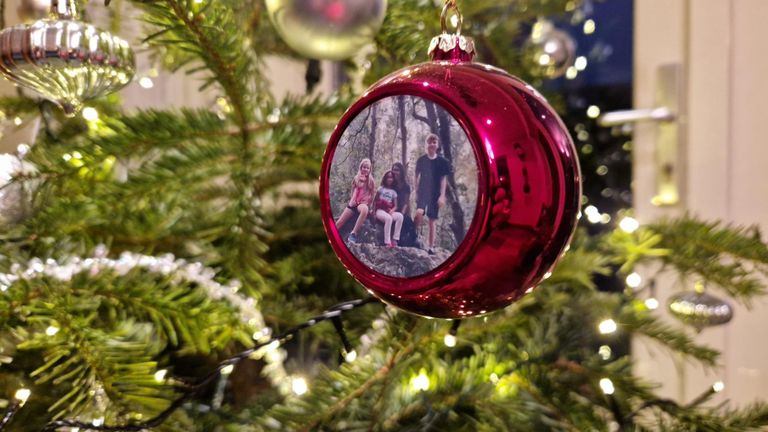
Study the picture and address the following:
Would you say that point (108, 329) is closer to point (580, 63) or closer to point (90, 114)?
point (90, 114)

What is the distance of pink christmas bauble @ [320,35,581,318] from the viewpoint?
0.27 m

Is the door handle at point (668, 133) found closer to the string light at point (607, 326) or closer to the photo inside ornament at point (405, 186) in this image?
the string light at point (607, 326)

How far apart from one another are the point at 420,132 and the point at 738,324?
0.71 meters

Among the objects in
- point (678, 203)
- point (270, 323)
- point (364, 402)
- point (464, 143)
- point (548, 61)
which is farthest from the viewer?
point (678, 203)

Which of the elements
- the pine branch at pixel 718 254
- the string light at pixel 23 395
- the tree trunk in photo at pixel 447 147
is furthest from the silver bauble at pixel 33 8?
the pine branch at pixel 718 254

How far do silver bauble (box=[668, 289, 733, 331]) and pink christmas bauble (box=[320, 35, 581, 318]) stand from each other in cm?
34

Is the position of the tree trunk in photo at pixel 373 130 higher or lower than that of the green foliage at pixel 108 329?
higher

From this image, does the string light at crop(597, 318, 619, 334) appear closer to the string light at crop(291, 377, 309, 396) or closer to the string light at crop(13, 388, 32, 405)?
the string light at crop(291, 377, 309, 396)

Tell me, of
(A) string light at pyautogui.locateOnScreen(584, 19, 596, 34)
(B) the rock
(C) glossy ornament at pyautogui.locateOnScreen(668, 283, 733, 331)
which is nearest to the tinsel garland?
(B) the rock

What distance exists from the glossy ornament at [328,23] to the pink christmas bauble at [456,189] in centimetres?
19

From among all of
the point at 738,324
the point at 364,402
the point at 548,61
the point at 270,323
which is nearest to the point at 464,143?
the point at 364,402

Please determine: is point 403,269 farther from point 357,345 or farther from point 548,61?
point 548,61

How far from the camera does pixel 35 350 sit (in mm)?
460

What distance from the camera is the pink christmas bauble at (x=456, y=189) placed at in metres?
0.27
